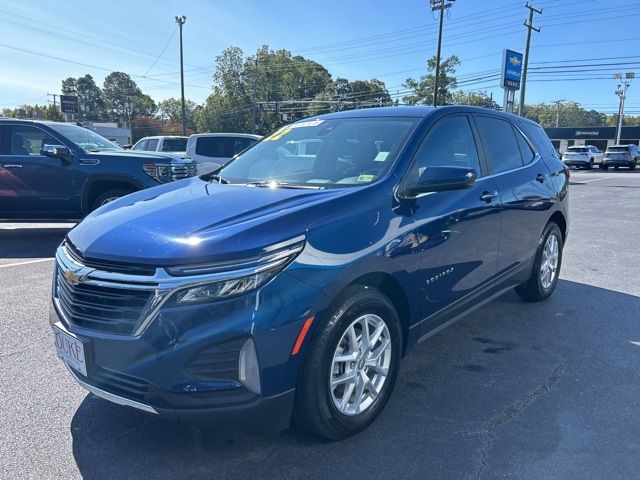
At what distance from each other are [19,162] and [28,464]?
259 inches

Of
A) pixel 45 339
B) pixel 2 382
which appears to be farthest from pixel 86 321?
pixel 45 339

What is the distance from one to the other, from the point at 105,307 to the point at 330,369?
3.66 feet

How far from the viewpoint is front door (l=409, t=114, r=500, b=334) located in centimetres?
310

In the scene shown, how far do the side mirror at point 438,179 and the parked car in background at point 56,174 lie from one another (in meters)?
5.85

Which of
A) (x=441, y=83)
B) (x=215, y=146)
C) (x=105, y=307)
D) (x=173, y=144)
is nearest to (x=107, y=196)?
(x=215, y=146)

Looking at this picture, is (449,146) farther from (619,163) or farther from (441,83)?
(441,83)

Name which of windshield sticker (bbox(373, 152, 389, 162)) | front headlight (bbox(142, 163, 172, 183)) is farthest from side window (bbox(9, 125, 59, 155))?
windshield sticker (bbox(373, 152, 389, 162))

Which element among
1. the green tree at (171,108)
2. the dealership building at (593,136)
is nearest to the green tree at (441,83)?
the dealership building at (593,136)

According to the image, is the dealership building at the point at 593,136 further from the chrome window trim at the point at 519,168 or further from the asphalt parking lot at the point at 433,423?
the asphalt parking lot at the point at 433,423

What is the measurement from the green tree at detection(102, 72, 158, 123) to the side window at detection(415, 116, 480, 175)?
13307 cm

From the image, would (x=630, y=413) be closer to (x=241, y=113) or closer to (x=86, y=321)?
(x=86, y=321)

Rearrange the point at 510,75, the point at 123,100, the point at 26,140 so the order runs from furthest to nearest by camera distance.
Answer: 1. the point at 123,100
2. the point at 510,75
3. the point at 26,140

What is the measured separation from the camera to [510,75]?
30.7m

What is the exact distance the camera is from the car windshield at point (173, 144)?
15.2 meters
